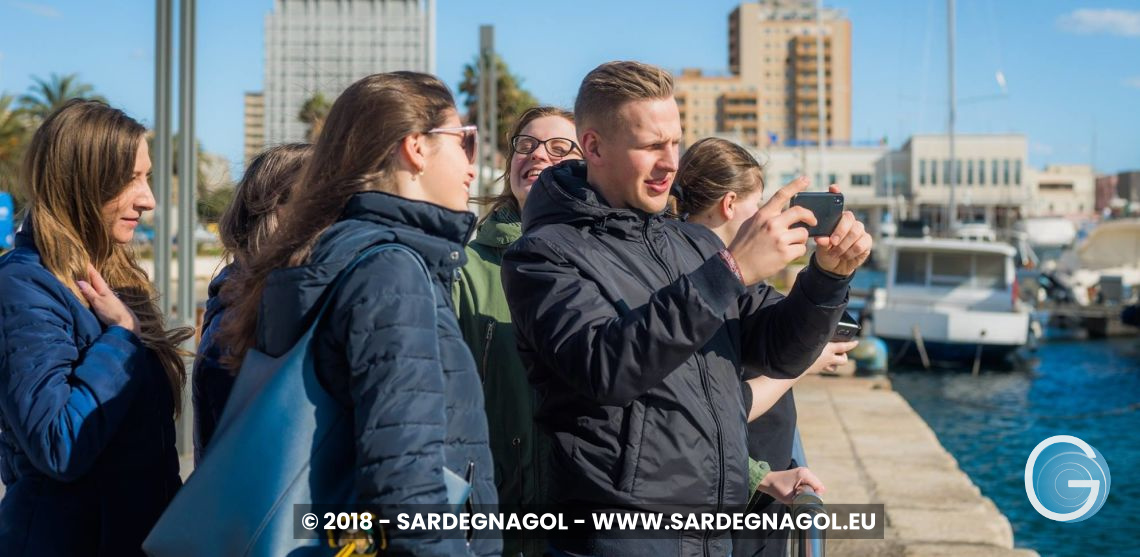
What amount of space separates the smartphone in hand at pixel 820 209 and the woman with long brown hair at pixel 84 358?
5.43 ft

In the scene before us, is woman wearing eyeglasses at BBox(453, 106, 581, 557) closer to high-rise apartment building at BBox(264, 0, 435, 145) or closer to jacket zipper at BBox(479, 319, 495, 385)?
jacket zipper at BBox(479, 319, 495, 385)

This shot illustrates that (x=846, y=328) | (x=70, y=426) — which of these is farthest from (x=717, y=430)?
(x=70, y=426)

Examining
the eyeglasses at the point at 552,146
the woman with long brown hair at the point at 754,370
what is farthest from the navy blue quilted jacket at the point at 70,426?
the woman with long brown hair at the point at 754,370

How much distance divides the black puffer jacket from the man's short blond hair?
0.18 m

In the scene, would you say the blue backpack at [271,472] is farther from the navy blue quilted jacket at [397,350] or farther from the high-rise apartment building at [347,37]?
the high-rise apartment building at [347,37]

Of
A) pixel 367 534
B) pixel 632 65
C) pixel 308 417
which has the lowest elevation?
pixel 367 534

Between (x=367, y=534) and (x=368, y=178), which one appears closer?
(x=367, y=534)

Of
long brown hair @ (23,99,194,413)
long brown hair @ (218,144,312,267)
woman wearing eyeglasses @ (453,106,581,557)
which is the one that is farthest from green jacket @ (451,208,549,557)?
long brown hair @ (23,99,194,413)

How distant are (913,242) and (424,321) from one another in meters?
25.2

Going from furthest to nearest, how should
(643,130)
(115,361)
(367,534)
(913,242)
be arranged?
(913,242)
(643,130)
(115,361)
(367,534)

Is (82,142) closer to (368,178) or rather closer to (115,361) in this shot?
(115,361)

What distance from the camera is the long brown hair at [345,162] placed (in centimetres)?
227

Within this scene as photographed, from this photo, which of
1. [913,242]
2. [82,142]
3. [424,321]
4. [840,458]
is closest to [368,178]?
[424,321]

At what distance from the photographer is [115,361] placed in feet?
8.38
